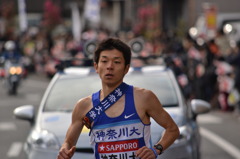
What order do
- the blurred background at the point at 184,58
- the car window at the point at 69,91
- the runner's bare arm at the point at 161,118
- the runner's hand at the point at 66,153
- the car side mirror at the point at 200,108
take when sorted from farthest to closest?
the blurred background at the point at 184,58 → the car window at the point at 69,91 → the car side mirror at the point at 200,108 → the runner's bare arm at the point at 161,118 → the runner's hand at the point at 66,153

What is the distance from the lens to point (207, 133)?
45.7ft

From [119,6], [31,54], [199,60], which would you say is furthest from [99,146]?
[119,6]

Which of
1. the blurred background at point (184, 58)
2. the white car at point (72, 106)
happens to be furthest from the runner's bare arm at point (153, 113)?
the blurred background at point (184, 58)

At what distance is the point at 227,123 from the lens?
15594 millimetres

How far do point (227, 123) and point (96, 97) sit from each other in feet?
35.8

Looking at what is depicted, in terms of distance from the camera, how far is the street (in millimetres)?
11469

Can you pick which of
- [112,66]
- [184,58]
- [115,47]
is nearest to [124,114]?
[112,66]

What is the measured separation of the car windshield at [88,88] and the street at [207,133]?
119cm

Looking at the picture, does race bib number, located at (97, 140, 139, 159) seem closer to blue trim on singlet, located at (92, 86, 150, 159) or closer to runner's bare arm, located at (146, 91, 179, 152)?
blue trim on singlet, located at (92, 86, 150, 159)

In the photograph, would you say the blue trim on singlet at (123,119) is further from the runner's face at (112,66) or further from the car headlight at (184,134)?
the car headlight at (184,134)

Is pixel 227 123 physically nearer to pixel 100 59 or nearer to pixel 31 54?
pixel 100 59

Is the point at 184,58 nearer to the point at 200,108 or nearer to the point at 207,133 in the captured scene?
the point at 207,133

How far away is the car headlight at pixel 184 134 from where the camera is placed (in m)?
7.71

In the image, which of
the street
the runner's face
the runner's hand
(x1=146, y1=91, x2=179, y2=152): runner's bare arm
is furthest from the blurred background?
the runner's hand
